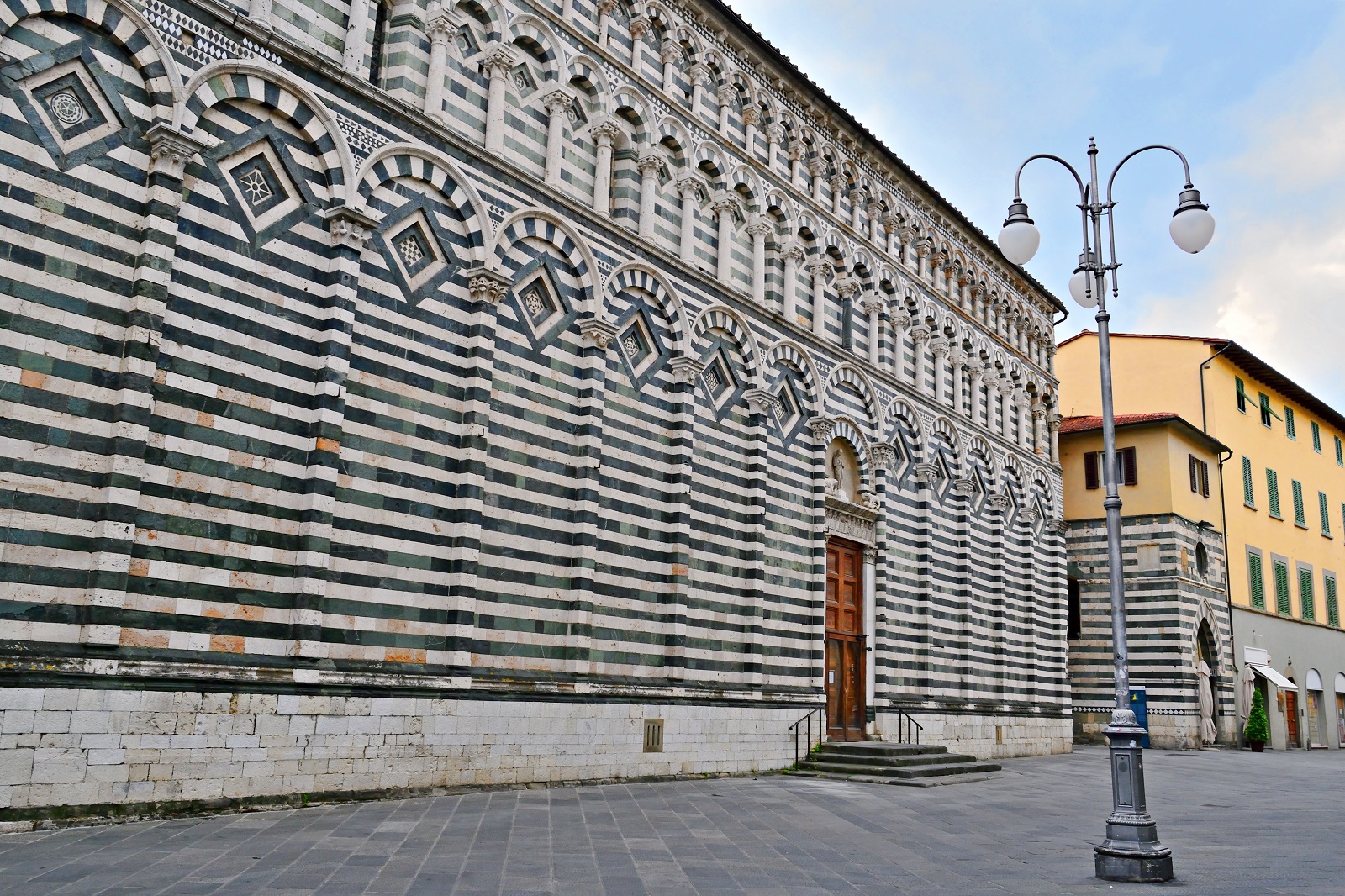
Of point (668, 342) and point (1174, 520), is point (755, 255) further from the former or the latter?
point (1174, 520)

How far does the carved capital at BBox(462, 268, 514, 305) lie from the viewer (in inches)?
510

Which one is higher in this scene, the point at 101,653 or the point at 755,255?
the point at 755,255

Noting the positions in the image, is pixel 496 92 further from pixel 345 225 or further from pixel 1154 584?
pixel 1154 584

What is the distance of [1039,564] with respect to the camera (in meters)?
27.5

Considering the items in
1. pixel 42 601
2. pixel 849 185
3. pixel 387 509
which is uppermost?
pixel 849 185

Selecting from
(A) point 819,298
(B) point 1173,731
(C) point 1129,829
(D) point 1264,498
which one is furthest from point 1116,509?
(D) point 1264,498

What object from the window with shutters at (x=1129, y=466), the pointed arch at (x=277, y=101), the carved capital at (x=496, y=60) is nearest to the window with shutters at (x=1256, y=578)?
the window with shutters at (x=1129, y=466)

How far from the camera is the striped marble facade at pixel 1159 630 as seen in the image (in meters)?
29.9

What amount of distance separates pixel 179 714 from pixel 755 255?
12.2 meters

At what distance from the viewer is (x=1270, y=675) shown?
3362 centimetres

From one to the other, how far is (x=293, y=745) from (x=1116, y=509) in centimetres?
808

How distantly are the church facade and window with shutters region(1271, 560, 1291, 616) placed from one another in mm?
21007

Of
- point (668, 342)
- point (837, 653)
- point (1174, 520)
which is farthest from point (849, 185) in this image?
point (1174, 520)

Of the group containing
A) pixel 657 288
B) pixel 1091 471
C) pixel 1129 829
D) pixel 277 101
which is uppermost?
pixel 1091 471
